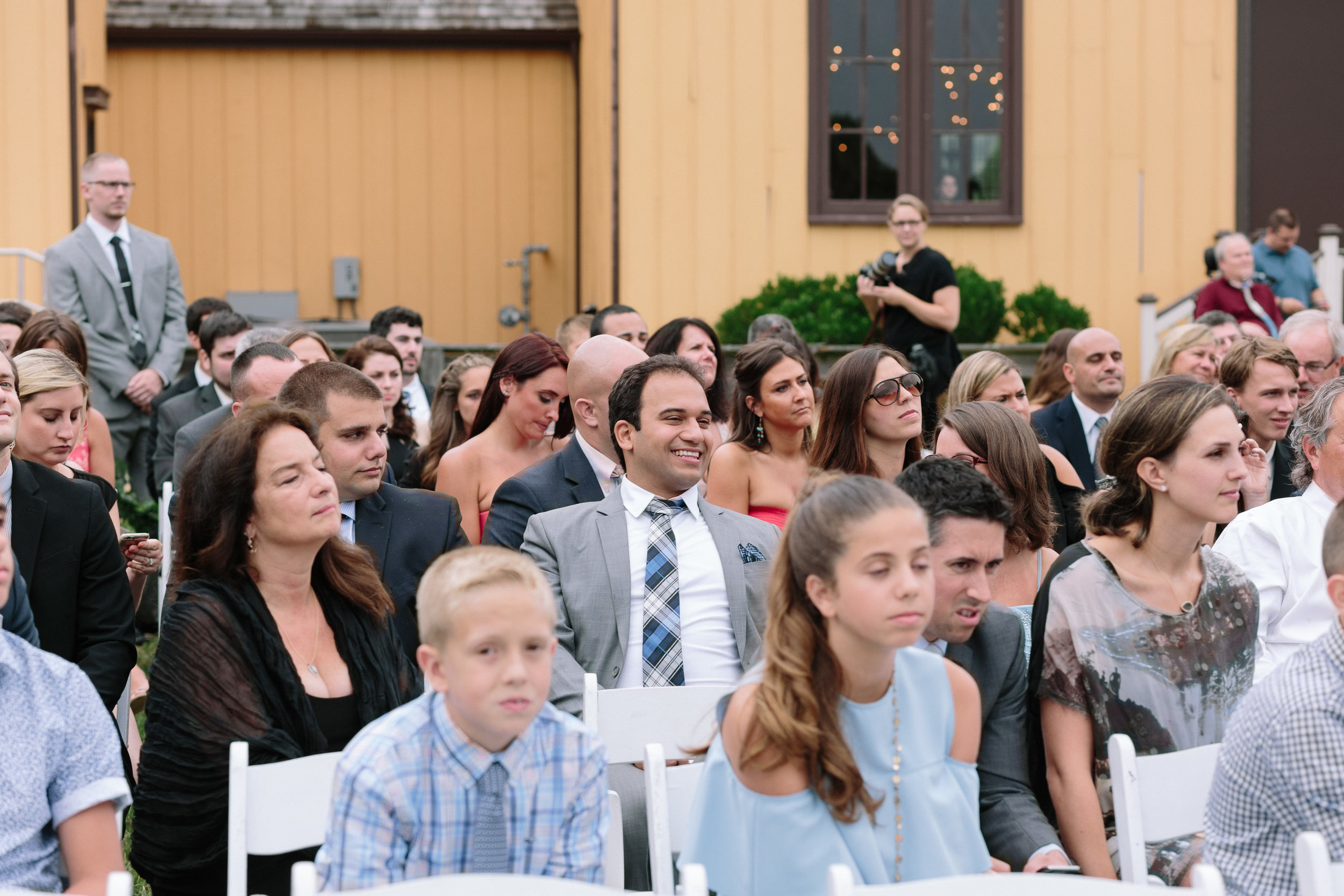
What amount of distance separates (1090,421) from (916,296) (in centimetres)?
222

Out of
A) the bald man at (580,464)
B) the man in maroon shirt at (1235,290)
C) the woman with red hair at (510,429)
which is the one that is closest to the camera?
the bald man at (580,464)

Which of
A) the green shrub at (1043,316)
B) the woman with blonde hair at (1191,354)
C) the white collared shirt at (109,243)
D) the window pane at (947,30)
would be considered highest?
the window pane at (947,30)

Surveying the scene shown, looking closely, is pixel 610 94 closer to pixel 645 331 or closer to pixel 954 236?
pixel 954 236

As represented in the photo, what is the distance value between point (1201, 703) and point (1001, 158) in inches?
320

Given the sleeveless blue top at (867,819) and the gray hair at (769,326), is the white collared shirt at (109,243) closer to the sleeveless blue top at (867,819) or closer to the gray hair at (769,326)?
the gray hair at (769,326)

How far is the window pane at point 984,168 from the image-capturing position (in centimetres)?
→ 1091

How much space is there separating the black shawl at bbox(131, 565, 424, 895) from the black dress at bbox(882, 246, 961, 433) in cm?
600

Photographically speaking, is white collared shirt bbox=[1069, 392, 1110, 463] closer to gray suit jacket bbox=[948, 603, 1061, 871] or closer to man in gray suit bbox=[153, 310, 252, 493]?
gray suit jacket bbox=[948, 603, 1061, 871]

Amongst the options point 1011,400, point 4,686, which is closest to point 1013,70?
point 1011,400

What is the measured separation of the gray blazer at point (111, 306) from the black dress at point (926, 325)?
14.4 feet

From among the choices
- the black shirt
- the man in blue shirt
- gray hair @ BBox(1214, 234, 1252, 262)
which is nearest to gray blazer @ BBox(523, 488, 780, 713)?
the black shirt

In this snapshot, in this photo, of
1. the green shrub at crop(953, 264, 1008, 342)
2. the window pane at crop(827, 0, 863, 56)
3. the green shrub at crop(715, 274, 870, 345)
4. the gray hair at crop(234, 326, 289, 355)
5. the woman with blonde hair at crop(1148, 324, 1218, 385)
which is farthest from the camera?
the window pane at crop(827, 0, 863, 56)

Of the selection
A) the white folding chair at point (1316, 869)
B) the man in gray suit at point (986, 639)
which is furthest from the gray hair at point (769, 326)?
the white folding chair at point (1316, 869)

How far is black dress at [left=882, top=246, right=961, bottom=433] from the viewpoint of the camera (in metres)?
8.90
